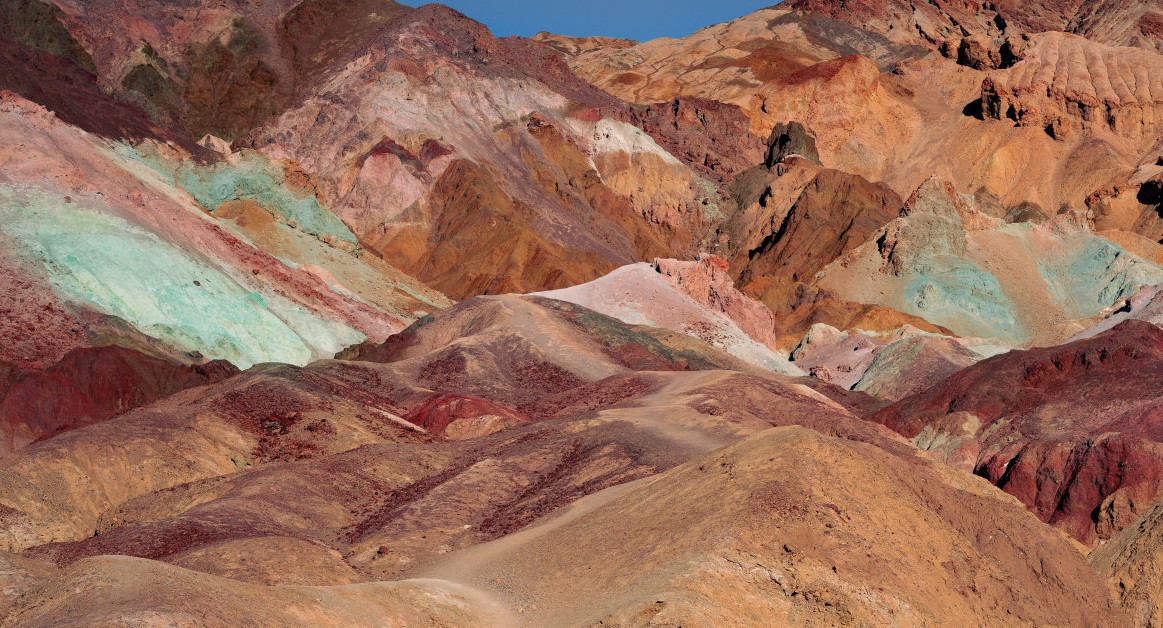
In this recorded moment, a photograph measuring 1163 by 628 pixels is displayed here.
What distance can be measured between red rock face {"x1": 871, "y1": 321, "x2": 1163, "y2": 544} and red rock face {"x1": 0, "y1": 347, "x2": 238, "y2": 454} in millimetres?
26524

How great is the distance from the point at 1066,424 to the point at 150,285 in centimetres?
3624

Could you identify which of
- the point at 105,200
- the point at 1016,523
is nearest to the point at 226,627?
the point at 1016,523

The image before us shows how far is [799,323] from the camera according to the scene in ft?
276

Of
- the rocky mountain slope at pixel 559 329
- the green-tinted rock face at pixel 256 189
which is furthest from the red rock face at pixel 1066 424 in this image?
the green-tinted rock face at pixel 256 189

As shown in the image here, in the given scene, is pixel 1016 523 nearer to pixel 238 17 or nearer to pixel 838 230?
pixel 838 230

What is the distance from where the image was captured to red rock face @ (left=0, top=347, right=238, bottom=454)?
40875mm

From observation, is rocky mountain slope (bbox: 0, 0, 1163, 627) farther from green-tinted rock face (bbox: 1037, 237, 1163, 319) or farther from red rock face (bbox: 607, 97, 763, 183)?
red rock face (bbox: 607, 97, 763, 183)

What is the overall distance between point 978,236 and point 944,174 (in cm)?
2482

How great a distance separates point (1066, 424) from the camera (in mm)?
37031

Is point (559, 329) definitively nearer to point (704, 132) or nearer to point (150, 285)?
point (150, 285)

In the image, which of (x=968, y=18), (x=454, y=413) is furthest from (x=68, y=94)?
(x=968, y=18)

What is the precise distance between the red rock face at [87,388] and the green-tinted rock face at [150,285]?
4160 millimetres

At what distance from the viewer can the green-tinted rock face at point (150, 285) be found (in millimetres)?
50000

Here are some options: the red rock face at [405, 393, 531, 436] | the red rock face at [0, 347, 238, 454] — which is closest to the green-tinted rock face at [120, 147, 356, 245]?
the red rock face at [0, 347, 238, 454]
